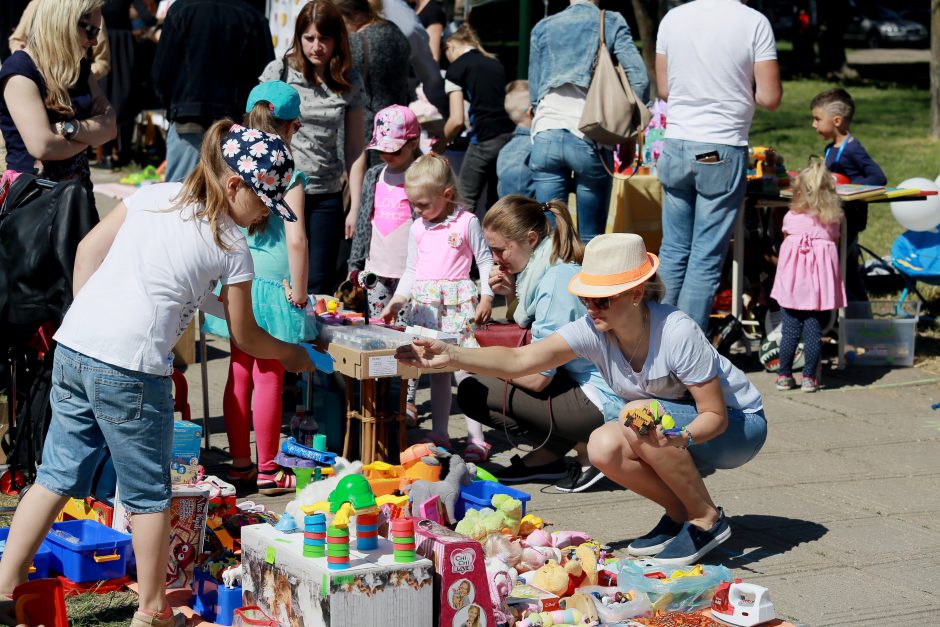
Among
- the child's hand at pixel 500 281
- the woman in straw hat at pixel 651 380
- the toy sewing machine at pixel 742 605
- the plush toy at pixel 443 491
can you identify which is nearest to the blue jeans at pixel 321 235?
the child's hand at pixel 500 281

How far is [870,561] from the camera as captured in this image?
184 inches

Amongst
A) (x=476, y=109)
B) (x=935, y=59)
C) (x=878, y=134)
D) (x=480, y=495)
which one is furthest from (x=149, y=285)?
(x=878, y=134)

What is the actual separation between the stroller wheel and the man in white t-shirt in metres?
3.91

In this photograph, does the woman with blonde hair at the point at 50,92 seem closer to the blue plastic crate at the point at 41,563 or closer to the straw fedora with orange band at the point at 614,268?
the blue plastic crate at the point at 41,563

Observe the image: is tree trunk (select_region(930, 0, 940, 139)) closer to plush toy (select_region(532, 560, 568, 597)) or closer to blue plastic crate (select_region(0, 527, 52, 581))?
plush toy (select_region(532, 560, 568, 597))

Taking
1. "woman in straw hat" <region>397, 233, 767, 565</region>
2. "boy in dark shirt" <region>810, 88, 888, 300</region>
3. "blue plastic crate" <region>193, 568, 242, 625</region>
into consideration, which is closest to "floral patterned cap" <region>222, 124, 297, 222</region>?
"woman in straw hat" <region>397, 233, 767, 565</region>

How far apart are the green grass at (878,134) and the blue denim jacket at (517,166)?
4.24 m

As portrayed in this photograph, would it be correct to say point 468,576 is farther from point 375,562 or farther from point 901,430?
point 901,430

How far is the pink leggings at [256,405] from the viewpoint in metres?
5.37

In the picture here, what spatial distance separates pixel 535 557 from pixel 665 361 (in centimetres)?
84

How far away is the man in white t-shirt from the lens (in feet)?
23.3

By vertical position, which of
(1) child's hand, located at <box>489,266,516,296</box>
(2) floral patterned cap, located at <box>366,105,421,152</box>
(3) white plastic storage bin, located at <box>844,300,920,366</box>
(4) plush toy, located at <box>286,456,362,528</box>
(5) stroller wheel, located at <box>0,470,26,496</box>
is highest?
(2) floral patterned cap, located at <box>366,105,421,152</box>

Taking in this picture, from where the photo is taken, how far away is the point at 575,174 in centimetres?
762

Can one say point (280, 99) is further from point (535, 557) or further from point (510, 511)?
point (535, 557)
